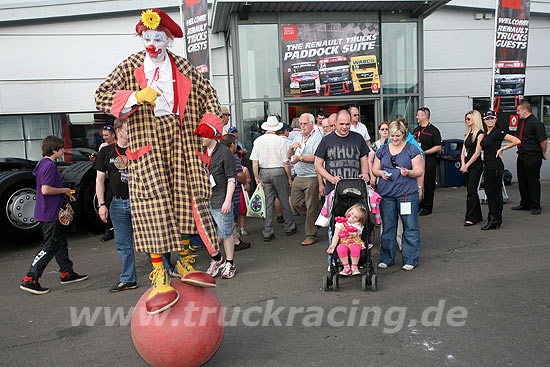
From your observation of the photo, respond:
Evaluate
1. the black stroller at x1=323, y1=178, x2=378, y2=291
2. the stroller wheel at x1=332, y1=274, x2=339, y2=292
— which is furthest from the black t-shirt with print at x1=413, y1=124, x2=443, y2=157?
the stroller wheel at x1=332, y1=274, x2=339, y2=292

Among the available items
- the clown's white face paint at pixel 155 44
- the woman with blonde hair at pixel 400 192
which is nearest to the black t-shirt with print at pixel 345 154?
the woman with blonde hair at pixel 400 192

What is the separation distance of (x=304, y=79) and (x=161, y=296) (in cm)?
899

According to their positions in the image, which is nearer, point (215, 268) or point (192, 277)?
point (192, 277)

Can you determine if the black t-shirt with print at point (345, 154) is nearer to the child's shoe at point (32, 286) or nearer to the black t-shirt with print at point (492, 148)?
the black t-shirt with print at point (492, 148)

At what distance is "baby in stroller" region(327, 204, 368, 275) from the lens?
5062 millimetres

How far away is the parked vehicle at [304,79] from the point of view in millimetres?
11227

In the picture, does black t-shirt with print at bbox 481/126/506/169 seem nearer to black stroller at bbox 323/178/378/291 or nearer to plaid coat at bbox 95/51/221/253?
black stroller at bbox 323/178/378/291

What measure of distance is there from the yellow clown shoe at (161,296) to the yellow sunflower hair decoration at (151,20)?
1.74 metres

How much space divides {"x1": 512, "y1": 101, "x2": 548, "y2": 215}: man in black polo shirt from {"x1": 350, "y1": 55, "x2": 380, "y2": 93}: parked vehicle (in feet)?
12.1

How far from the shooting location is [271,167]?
25.0 ft

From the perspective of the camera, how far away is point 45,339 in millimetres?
4105

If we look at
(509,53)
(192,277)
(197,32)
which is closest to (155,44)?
(192,277)

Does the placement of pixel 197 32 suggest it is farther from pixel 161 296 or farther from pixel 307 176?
pixel 161 296

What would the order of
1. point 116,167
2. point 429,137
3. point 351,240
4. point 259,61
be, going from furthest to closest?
point 259,61, point 429,137, point 116,167, point 351,240
